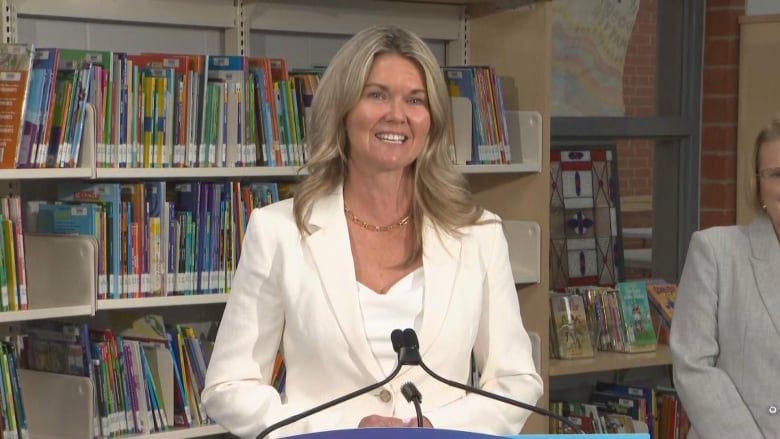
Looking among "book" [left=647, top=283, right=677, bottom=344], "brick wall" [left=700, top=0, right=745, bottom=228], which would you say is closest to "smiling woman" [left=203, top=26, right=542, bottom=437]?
"book" [left=647, top=283, right=677, bottom=344]

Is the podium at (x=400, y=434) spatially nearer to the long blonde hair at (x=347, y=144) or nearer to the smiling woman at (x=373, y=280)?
the smiling woman at (x=373, y=280)

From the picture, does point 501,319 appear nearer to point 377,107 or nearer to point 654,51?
point 377,107

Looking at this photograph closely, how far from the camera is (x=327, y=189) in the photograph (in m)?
2.21

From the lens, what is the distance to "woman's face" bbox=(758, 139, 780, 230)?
2809 millimetres

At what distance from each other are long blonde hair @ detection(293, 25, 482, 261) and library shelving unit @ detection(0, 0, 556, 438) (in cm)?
107

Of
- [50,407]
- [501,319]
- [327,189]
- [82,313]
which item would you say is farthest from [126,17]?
[501,319]

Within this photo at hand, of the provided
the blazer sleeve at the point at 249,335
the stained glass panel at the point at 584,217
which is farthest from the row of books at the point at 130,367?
the stained glass panel at the point at 584,217

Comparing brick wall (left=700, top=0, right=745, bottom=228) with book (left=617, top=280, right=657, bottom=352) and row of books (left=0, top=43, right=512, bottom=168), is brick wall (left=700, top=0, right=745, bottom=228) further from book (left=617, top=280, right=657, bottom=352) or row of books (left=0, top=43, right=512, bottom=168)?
row of books (left=0, top=43, right=512, bottom=168)

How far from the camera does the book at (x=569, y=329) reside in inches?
163

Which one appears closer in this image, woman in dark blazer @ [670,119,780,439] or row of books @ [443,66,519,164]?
woman in dark blazer @ [670,119,780,439]

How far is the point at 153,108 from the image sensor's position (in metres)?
3.21

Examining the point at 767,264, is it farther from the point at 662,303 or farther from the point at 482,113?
the point at 662,303

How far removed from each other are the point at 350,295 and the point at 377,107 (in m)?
0.34

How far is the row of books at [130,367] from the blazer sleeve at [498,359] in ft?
4.43
